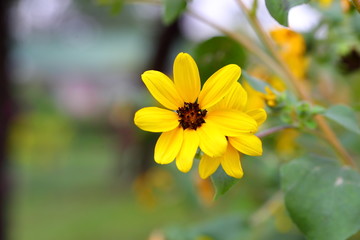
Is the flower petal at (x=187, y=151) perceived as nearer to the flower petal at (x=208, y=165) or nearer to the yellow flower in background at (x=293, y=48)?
the flower petal at (x=208, y=165)

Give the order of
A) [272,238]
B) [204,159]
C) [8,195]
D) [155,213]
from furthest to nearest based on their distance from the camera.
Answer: [155,213] → [8,195] → [272,238] → [204,159]

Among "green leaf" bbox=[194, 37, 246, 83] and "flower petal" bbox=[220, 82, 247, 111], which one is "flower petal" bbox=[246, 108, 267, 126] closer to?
"flower petal" bbox=[220, 82, 247, 111]

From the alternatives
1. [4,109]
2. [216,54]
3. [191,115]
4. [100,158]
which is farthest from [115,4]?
[100,158]

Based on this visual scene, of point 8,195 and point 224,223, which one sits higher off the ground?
point 8,195

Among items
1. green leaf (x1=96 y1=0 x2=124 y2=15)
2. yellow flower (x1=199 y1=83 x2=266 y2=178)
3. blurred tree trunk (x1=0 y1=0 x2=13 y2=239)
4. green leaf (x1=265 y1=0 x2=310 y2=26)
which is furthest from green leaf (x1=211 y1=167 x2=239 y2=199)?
blurred tree trunk (x1=0 y1=0 x2=13 y2=239)

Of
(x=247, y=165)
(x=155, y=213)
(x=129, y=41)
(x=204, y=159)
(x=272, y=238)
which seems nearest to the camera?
(x=204, y=159)

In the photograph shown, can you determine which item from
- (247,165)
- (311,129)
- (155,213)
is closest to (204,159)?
(311,129)

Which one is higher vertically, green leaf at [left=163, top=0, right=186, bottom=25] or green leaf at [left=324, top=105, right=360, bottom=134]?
green leaf at [left=163, top=0, right=186, bottom=25]

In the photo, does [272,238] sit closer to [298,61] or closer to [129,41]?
[298,61]
